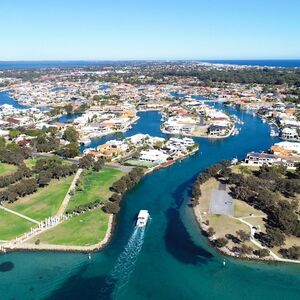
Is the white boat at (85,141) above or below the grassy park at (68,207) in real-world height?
below

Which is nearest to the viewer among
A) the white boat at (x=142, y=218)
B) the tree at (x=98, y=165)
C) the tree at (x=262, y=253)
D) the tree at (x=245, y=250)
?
the tree at (x=262, y=253)

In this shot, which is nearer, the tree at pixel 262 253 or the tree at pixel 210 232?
the tree at pixel 262 253

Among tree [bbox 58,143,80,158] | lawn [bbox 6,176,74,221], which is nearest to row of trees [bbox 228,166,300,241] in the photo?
lawn [bbox 6,176,74,221]

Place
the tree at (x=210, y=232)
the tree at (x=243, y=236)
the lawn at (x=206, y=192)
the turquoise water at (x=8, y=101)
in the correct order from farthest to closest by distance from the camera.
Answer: the turquoise water at (x=8, y=101)
the lawn at (x=206, y=192)
the tree at (x=210, y=232)
the tree at (x=243, y=236)

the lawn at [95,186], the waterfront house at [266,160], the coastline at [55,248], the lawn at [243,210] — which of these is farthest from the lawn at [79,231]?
the waterfront house at [266,160]

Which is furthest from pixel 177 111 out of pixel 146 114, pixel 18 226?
pixel 18 226

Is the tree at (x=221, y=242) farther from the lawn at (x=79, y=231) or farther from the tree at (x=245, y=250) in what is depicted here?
the lawn at (x=79, y=231)
